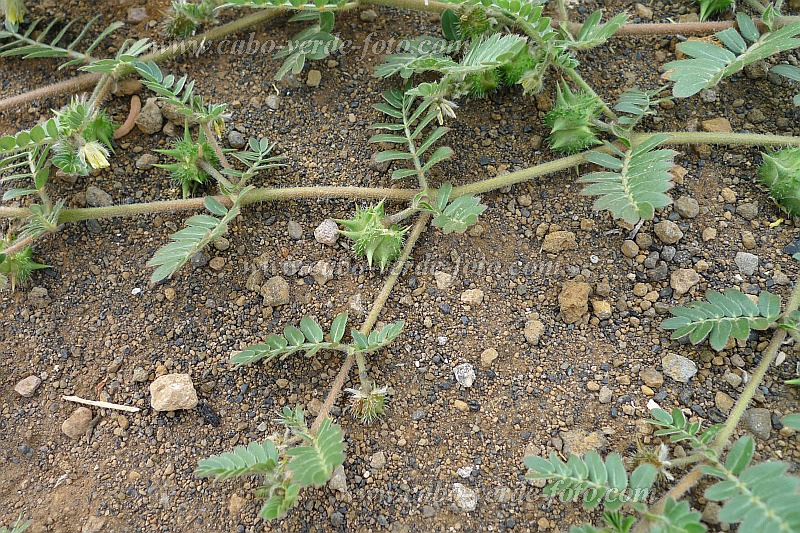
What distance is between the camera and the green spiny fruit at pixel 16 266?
216cm

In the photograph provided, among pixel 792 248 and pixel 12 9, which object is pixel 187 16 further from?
pixel 792 248

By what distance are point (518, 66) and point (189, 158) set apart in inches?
46.5

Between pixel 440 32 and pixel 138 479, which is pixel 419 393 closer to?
pixel 138 479

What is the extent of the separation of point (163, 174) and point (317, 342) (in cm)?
94

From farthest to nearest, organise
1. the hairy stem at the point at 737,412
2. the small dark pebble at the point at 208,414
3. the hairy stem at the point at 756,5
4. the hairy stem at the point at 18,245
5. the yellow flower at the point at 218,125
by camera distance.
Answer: the hairy stem at the point at 756,5, the yellow flower at the point at 218,125, the hairy stem at the point at 18,245, the small dark pebble at the point at 208,414, the hairy stem at the point at 737,412

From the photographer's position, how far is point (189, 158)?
86.9 inches

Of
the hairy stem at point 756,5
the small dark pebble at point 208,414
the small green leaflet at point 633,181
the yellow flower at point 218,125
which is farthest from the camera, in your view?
the hairy stem at point 756,5

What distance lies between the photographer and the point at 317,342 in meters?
1.98

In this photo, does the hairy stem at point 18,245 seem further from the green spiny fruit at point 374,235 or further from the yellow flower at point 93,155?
the green spiny fruit at point 374,235

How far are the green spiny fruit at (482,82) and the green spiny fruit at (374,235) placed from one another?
0.56m

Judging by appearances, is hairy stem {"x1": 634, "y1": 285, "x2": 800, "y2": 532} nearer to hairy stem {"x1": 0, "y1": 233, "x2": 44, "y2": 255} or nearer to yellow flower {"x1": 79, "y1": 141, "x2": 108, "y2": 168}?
yellow flower {"x1": 79, "y1": 141, "x2": 108, "y2": 168}

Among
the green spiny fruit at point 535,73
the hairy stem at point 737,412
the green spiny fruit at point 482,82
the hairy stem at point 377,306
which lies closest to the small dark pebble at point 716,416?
the hairy stem at point 737,412

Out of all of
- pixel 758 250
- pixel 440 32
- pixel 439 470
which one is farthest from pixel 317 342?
pixel 758 250

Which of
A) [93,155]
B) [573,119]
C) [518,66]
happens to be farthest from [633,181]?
[93,155]
